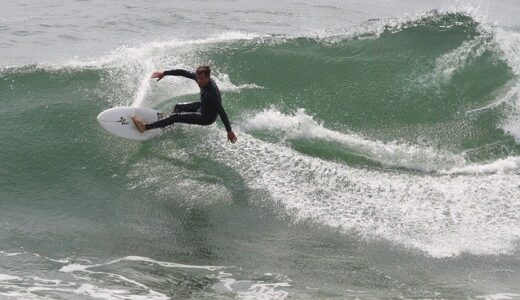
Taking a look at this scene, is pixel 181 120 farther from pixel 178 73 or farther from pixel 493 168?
pixel 493 168

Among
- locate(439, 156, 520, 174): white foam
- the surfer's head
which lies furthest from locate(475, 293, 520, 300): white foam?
the surfer's head

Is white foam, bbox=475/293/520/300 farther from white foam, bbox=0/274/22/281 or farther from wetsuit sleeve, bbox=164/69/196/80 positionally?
wetsuit sleeve, bbox=164/69/196/80

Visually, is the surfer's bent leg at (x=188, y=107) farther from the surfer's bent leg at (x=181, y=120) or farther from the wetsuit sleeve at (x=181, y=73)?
the wetsuit sleeve at (x=181, y=73)

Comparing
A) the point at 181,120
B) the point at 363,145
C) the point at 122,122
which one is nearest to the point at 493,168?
the point at 363,145

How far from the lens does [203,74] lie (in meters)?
9.14

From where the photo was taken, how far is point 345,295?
711 centimetres

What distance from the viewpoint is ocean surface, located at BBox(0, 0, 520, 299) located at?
760 cm

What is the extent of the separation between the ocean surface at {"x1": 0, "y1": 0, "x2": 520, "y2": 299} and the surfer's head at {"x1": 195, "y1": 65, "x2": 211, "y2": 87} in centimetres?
140

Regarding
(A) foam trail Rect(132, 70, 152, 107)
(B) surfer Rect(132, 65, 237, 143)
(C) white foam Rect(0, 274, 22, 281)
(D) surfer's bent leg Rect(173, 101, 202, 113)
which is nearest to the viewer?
(C) white foam Rect(0, 274, 22, 281)

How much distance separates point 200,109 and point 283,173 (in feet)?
5.67

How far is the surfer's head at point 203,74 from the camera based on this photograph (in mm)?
9086

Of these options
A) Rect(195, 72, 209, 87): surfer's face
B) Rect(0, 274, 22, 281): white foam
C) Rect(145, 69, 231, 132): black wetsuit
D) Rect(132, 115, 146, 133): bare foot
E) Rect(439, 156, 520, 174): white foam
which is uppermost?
Rect(195, 72, 209, 87): surfer's face

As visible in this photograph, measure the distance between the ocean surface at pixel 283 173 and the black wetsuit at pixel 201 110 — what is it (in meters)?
0.47

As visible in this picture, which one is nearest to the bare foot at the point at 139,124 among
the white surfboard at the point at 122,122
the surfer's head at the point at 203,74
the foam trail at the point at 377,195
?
the white surfboard at the point at 122,122
